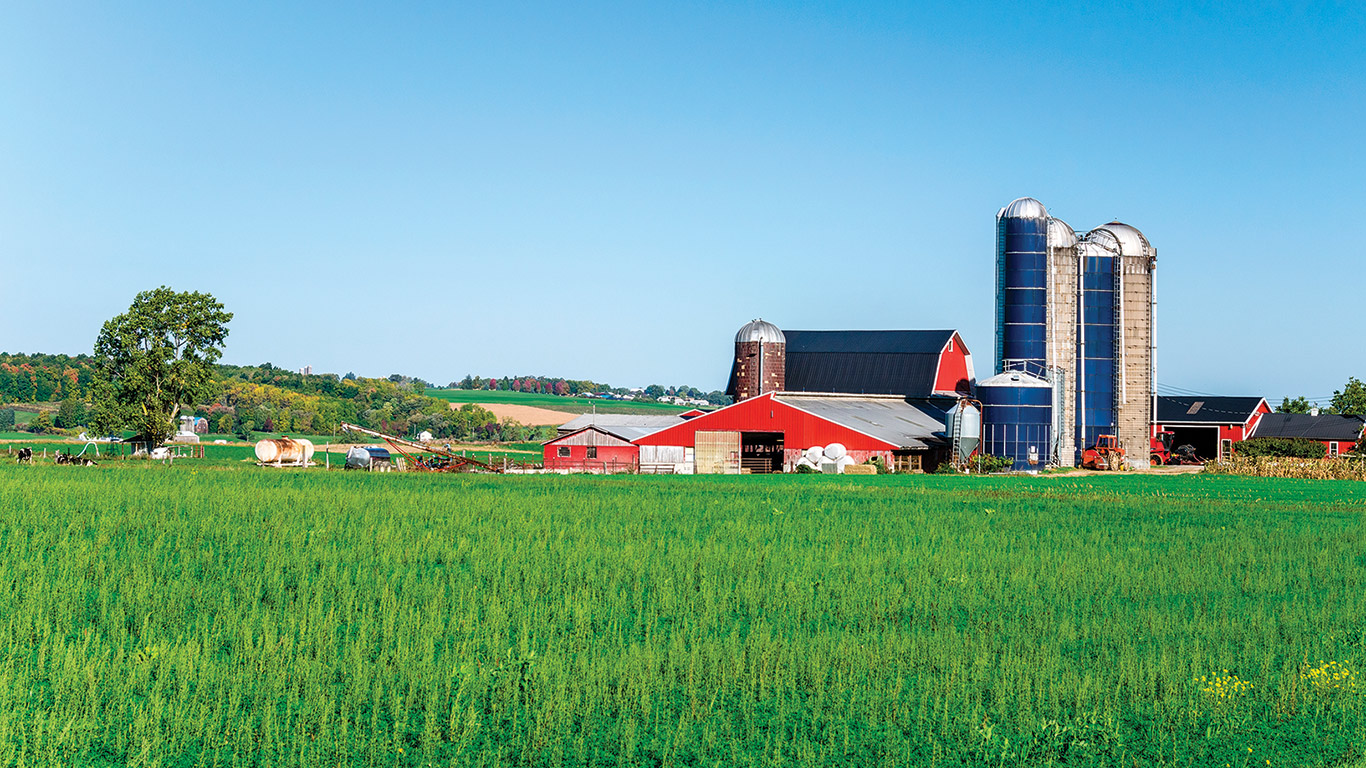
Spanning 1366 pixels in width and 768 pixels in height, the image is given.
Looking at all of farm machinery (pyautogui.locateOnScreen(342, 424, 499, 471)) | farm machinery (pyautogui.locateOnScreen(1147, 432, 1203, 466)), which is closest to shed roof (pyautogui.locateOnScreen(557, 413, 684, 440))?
farm machinery (pyautogui.locateOnScreen(342, 424, 499, 471))

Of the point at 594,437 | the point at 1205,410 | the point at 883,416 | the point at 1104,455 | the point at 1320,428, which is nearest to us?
the point at 594,437

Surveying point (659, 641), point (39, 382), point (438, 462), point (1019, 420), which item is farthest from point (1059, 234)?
point (39, 382)

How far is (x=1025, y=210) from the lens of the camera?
62938 mm

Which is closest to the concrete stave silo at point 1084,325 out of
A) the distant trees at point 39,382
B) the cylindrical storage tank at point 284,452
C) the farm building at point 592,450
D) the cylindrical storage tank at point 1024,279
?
the cylindrical storage tank at point 1024,279

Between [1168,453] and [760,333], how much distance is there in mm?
25079

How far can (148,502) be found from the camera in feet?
81.9

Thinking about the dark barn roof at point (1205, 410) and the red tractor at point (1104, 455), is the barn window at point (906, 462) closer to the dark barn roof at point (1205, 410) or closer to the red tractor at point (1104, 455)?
the red tractor at point (1104, 455)

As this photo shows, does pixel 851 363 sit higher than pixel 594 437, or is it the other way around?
pixel 851 363

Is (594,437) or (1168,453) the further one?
(1168,453)

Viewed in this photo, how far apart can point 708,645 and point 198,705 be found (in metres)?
4.73

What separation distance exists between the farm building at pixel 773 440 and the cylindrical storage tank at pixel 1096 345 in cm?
810

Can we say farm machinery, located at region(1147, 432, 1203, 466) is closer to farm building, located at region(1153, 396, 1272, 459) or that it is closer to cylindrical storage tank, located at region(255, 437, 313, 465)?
farm building, located at region(1153, 396, 1272, 459)

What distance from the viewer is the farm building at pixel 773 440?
2181 inches

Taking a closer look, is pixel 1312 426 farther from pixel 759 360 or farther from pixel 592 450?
pixel 592 450
